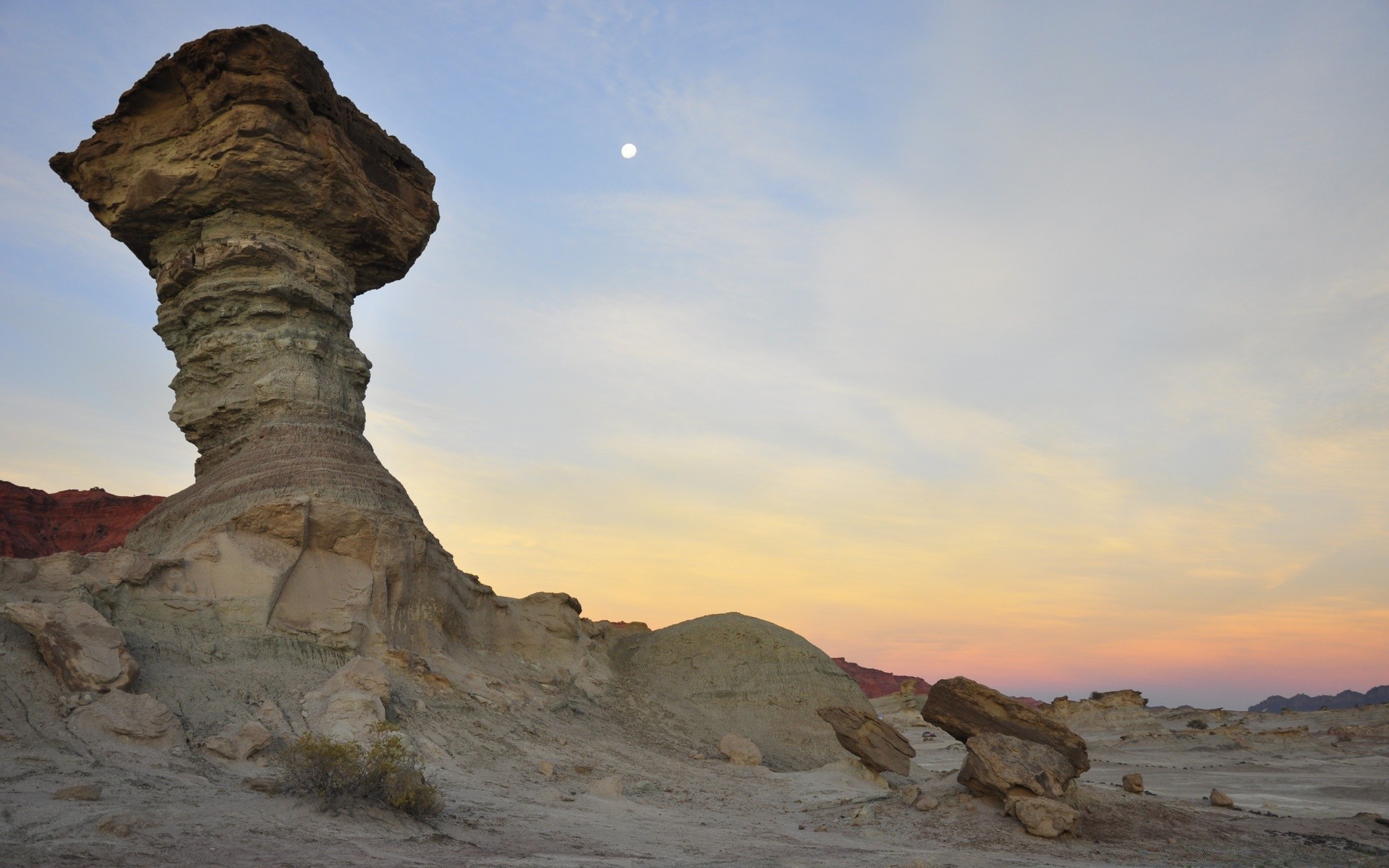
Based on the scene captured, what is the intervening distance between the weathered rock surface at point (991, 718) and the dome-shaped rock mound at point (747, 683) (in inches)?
328

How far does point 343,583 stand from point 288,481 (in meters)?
2.28

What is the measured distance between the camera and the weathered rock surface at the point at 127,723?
1073cm

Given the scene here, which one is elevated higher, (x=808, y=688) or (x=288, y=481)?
(x=288, y=481)

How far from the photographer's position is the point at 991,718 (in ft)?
45.2

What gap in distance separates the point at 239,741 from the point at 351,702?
209 centimetres

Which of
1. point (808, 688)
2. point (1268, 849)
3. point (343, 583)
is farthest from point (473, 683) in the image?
point (1268, 849)

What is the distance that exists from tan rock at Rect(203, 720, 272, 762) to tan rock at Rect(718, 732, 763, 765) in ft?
36.4

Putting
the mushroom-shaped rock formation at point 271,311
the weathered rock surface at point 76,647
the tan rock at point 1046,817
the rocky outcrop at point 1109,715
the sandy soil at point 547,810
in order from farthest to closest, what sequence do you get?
the rocky outcrop at point 1109,715, the mushroom-shaped rock formation at point 271,311, the weathered rock surface at point 76,647, the tan rock at point 1046,817, the sandy soil at point 547,810

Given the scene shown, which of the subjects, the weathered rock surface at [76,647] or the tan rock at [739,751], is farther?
the tan rock at [739,751]

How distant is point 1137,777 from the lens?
14.4m

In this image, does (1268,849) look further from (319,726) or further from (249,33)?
(249,33)

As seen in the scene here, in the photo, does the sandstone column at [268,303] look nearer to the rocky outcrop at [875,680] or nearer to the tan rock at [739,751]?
the tan rock at [739,751]

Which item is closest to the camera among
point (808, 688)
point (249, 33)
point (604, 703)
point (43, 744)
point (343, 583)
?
point (43, 744)

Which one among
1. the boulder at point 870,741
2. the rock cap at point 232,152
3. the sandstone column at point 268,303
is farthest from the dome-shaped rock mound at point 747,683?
the rock cap at point 232,152
